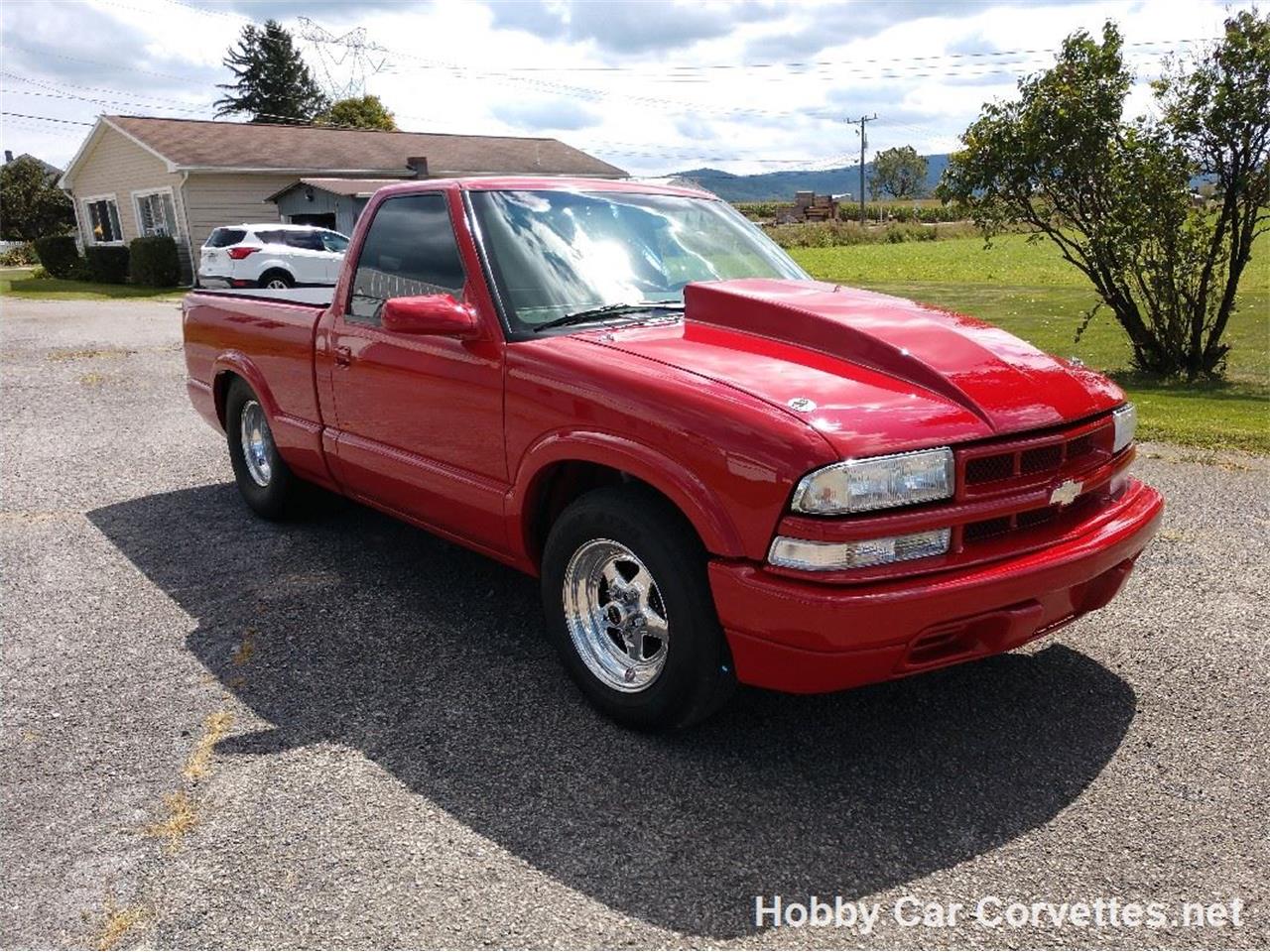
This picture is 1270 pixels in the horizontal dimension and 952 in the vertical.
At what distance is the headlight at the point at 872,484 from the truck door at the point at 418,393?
1.40 m

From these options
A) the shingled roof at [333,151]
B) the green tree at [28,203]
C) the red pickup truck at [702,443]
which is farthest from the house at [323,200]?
the green tree at [28,203]

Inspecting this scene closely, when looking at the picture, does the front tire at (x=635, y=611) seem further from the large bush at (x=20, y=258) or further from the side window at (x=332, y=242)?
the large bush at (x=20, y=258)

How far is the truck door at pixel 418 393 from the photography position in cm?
398

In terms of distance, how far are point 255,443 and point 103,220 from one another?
34.2 m

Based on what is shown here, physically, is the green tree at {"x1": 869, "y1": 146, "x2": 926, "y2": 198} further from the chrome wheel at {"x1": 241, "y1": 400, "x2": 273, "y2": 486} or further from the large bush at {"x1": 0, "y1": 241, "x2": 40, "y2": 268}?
the chrome wheel at {"x1": 241, "y1": 400, "x2": 273, "y2": 486}

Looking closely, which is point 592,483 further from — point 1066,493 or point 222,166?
point 222,166

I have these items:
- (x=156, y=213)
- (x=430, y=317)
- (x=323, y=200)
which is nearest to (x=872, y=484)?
(x=430, y=317)

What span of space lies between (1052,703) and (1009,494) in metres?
1.03

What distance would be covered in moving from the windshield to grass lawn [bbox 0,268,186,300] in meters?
24.6

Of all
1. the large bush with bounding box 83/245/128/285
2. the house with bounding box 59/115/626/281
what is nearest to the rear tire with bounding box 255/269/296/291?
the house with bounding box 59/115/626/281

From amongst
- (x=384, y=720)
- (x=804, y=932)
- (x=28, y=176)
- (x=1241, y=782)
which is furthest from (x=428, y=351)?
(x=28, y=176)

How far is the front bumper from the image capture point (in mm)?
2918

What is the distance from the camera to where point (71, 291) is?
30.3 metres

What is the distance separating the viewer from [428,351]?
13.8 ft
